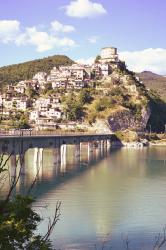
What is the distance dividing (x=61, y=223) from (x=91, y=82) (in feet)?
509

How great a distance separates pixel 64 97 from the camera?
6816 inches

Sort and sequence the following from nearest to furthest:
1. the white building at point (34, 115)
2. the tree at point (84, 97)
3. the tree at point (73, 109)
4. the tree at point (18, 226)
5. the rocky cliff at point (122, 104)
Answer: the tree at point (18, 226), the white building at point (34, 115), the tree at point (73, 109), the rocky cliff at point (122, 104), the tree at point (84, 97)

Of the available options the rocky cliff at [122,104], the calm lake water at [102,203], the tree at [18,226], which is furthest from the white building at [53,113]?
the tree at [18,226]

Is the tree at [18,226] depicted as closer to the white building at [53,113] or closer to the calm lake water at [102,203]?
the calm lake water at [102,203]

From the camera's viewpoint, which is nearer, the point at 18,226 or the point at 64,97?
the point at 18,226

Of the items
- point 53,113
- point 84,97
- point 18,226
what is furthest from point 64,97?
point 18,226

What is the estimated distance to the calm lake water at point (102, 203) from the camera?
3097 cm

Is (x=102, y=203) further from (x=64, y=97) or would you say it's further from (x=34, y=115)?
(x=64, y=97)

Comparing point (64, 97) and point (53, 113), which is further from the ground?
point (64, 97)

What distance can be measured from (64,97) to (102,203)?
427 feet

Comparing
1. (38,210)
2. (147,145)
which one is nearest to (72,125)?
(147,145)

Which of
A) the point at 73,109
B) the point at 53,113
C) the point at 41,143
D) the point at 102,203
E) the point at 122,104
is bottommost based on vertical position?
the point at 102,203

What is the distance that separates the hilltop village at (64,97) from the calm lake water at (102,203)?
6639 cm

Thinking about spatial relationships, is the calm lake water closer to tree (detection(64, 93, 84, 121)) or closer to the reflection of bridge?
the reflection of bridge
